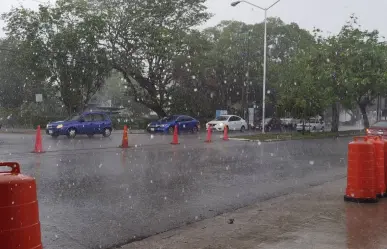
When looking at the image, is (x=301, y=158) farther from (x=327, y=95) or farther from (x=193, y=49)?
(x=193, y=49)

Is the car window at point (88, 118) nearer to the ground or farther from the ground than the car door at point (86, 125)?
farther from the ground

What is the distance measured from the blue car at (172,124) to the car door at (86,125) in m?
7.05

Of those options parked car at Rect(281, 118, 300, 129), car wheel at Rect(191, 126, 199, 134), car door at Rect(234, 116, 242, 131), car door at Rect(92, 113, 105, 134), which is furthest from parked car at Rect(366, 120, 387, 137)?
parked car at Rect(281, 118, 300, 129)

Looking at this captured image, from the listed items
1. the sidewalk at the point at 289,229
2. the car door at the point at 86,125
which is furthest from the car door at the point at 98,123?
the sidewalk at the point at 289,229

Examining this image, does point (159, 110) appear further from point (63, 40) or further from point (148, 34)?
point (63, 40)

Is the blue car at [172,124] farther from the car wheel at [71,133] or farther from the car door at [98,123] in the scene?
the car wheel at [71,133]

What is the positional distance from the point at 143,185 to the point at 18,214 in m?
6.52

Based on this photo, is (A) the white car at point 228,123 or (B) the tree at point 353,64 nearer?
(B) the tree at point 353,64

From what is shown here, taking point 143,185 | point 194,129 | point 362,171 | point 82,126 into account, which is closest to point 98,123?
point 82,126

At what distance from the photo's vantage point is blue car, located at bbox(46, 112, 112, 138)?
2438 centimetres

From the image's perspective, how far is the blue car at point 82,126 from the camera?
24375 millimetres

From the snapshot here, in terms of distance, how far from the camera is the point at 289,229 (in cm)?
593

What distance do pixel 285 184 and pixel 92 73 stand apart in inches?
1154

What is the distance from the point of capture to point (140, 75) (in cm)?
3875
